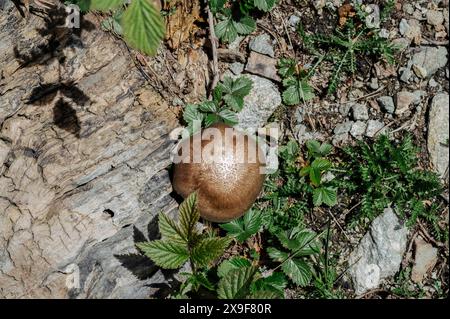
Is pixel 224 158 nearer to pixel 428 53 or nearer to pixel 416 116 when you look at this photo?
pixel 416 116

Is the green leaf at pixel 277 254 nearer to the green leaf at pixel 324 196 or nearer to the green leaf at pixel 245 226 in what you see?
the green leaf at pixel 245 226

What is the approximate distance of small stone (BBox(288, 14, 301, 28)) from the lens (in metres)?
4.26

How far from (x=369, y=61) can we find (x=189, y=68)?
1680mm

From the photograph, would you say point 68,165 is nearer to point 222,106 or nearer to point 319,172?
point 222,106

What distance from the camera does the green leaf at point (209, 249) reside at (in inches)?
127

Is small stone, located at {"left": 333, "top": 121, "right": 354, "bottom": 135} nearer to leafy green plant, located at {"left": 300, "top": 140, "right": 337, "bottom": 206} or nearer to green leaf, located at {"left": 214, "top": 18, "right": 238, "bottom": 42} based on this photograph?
leafy green plant, located at {"left": 300, "top": 140, "right": 337, "bottom": 206}

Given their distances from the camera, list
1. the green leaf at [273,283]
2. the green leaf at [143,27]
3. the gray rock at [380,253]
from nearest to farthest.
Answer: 1. the green leaf at [143,27]
2. the green leaf at [273,283]
3. the gray rock at [380,253]

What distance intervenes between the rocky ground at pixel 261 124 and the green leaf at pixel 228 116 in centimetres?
23

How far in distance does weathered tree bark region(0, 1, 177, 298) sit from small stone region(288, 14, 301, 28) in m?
1.58

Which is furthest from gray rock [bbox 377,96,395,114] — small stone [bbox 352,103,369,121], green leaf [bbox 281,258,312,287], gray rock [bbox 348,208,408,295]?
green leaf [bbox 281,258,312,287]

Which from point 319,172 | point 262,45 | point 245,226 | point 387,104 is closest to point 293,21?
point 262,45

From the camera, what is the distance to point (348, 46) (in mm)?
4129

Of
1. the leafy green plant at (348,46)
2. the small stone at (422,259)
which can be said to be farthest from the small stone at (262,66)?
the small stone at (422,259)

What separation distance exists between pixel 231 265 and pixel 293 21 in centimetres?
231
